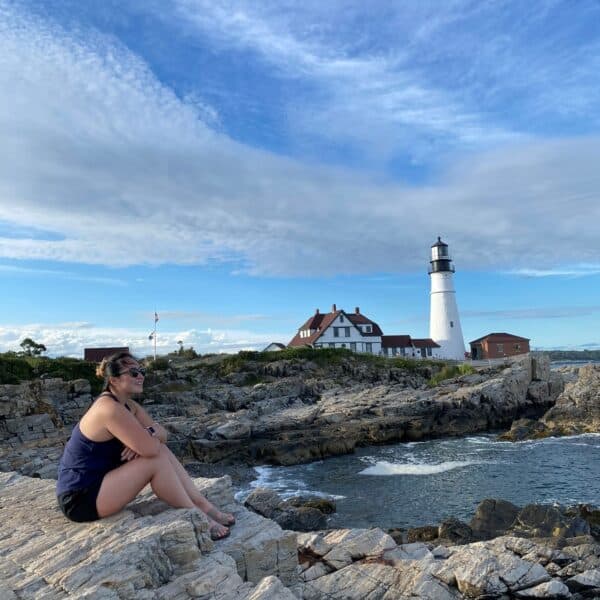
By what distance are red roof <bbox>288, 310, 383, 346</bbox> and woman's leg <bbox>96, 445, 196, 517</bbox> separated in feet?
173

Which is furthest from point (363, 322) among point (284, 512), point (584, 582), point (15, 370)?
point (584, 582)

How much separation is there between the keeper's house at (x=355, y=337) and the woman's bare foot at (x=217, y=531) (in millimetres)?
51599

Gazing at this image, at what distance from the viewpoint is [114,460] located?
17.8 ft

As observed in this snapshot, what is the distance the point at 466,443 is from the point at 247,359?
69.8 feet

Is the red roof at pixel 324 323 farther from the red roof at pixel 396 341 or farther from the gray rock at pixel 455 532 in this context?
the gray rock at pixel 455 532

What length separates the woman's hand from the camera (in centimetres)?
542

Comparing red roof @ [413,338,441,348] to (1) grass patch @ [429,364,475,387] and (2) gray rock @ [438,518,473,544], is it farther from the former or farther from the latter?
(2) gray rock @ [438,518,473,544]

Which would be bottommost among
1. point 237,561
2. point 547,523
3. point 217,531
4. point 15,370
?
point 547,523

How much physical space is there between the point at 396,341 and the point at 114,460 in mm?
59285

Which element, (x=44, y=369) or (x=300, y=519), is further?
(x=44, y=369)

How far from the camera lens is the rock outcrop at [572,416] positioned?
2834cm

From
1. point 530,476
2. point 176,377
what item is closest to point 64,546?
point 530,476

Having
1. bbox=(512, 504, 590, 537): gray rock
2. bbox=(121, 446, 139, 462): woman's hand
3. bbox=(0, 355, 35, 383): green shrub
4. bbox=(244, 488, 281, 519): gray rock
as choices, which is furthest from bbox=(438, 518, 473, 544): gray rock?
bbox=(0, 355, 35, 383): green shrub

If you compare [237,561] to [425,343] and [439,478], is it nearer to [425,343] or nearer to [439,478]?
[439,478]
